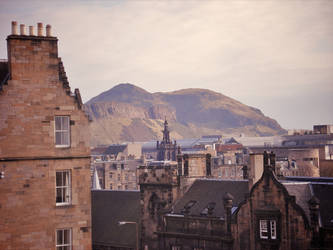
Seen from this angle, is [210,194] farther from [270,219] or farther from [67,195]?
[67,195]

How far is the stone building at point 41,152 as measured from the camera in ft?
94.6

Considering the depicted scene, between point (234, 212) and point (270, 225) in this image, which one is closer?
point (270, 225)

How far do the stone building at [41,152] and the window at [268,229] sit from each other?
16.5 m

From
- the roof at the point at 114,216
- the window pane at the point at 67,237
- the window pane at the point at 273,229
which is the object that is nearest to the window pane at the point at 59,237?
the window pane at the point at 67,237

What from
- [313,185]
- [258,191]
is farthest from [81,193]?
[313,185]

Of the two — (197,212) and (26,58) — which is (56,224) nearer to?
(26,58)

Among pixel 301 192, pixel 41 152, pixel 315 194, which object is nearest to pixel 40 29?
pixel 41 152

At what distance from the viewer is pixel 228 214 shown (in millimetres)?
44156

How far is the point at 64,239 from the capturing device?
2998 centimetres

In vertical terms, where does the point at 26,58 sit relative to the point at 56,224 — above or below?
above

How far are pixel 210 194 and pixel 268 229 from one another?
31.0ft

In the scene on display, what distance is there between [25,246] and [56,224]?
1979 mm

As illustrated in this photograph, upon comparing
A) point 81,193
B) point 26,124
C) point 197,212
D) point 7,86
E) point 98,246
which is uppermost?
point 7,86

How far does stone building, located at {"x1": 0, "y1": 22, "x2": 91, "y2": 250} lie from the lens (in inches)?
1135
